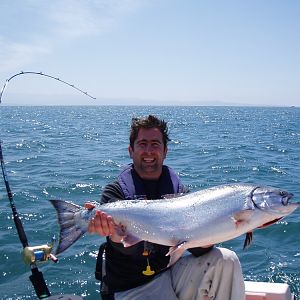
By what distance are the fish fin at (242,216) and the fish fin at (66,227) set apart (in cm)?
150

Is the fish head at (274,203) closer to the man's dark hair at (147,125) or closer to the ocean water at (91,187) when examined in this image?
the man's dark hair at (147,125)

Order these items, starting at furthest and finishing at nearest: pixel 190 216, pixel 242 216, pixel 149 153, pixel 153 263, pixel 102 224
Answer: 1. pixel 149 153
2. pixel 153 263
3. pixel 102 224
4. pixel 190 216
5. pixel 242 216

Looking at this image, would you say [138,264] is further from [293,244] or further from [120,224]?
[293,244]

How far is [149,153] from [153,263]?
123 cm

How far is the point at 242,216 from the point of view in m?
4.09

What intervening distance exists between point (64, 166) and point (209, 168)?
20.4ft

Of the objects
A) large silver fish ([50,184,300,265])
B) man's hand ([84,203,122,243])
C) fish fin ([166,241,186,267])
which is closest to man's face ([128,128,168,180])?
large silver fish ([50,184,300,265])

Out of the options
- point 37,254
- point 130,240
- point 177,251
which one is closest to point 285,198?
point 177,251

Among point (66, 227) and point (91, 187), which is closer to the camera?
point (66, 227)

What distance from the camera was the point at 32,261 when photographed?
4.88m

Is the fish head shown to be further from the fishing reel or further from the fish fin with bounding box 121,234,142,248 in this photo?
the fishing reel

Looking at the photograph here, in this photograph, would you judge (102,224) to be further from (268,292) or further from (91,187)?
(91,187)

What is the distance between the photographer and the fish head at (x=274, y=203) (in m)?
4.09

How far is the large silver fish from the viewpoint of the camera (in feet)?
13.5
